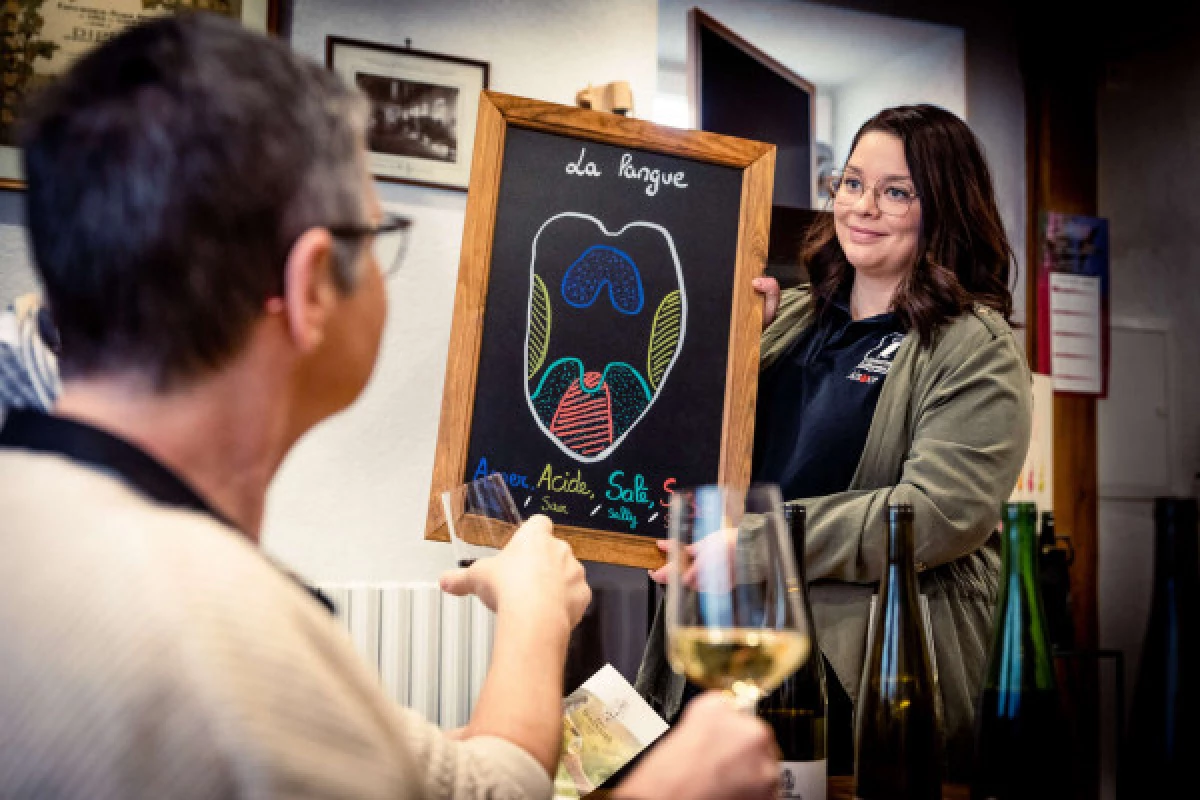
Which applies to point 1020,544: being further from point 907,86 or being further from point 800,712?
point 907,86

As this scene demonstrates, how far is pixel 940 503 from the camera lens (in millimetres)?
1647

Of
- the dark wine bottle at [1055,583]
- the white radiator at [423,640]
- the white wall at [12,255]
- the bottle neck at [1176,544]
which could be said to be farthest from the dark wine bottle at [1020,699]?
the dark wine bottle at [1055,583]

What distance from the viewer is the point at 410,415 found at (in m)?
2.72

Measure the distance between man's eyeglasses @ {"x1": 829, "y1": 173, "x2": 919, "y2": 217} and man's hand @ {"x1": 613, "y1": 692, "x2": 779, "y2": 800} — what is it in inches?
54.2

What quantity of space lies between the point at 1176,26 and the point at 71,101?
4.14 metres

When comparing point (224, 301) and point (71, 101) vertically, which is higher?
point (71, 101)

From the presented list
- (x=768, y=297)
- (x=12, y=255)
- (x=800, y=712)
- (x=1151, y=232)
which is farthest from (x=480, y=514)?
(x=1151, y=232)

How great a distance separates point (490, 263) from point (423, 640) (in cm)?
106

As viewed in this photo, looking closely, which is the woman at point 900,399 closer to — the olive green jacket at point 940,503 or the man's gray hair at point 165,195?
the olive green jacket at point 940,503

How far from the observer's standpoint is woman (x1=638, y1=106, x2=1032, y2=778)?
1.66 meters

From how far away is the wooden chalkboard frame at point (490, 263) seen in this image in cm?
180

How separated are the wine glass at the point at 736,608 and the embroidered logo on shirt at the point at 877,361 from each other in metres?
1.08

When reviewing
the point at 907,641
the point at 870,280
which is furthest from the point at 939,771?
the point at 870,280

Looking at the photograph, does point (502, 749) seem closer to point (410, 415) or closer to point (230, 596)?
point (230, 596)
